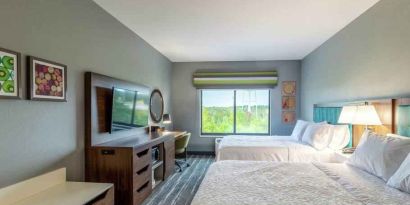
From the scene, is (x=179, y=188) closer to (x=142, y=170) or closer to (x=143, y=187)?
(x=143, y=187)

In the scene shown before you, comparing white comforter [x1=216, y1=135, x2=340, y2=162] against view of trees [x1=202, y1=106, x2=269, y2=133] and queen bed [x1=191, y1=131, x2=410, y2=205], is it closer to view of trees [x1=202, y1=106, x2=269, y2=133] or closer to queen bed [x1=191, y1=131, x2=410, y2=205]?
queen bed [x1=191, y1=131, x2=410, y2=205]

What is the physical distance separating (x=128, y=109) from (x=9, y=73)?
1.89 metres

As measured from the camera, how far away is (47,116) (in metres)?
2.20

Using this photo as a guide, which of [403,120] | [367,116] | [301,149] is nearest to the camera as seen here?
[403,120]

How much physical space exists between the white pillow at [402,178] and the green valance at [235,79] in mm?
4509

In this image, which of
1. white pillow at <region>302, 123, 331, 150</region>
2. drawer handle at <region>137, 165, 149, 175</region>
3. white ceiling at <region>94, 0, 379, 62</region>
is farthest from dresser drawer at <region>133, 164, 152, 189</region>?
white pillow at <region>302, 123, 331, 150</region>

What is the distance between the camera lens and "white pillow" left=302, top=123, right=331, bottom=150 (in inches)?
149

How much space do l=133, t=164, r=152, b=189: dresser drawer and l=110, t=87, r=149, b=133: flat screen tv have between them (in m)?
0.63

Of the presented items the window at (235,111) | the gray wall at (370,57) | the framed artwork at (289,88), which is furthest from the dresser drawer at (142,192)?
the framed artwork at (289,88)

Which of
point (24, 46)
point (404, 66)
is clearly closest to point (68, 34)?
point (24, 46)

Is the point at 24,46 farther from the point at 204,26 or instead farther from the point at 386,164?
the point at 386,164

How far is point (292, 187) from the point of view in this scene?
6.05 feet

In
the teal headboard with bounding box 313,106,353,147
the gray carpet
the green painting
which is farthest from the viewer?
the teal headboard with bounding box 313,106,353,147

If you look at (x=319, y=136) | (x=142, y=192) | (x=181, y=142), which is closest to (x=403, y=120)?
(x=319, y=136)
